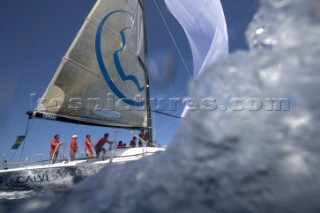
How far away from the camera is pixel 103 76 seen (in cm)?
843

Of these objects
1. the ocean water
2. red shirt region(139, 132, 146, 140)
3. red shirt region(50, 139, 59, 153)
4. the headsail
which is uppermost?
the headsail

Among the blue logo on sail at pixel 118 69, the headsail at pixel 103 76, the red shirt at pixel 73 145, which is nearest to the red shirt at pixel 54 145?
the red shirt at pixel 73 145

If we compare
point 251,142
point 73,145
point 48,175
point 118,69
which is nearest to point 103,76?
point 118,69

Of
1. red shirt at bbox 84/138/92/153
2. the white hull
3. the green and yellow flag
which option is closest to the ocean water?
the white hull

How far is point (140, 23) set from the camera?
35.2 feet

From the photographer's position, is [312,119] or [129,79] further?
[129,79]

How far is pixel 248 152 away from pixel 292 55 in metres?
0.47

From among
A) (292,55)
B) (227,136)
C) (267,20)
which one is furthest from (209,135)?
(267,20)

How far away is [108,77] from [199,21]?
4506mm

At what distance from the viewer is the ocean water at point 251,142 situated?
1007mm

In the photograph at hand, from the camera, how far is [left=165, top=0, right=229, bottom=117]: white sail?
9.77 meters

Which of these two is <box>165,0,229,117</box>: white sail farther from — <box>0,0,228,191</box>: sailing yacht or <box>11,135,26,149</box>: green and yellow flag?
<box>11,135,26,149</box>: green and yellow flag

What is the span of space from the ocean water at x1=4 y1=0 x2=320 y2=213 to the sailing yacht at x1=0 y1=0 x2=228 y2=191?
186 inches

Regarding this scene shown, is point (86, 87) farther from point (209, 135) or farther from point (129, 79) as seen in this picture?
point (209, 135)
